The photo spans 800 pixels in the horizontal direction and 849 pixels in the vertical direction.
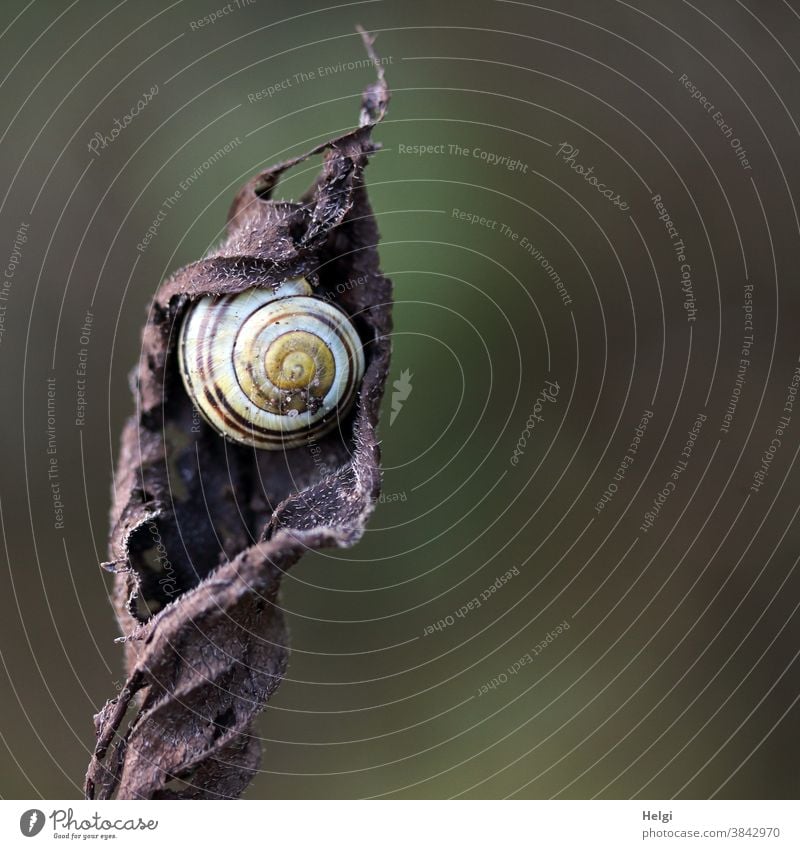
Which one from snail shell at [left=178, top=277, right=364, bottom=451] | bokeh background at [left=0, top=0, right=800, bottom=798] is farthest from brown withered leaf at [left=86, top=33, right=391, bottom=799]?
bokeh background at [left=0, top=0, right=800, bottom=798]

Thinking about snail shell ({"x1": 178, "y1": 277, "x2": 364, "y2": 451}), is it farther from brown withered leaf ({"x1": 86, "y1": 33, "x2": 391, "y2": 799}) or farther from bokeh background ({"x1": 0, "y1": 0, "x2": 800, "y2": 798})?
bokeh background ({"x1": 0, "y1": 0, "x2": 800, "y2": 798})

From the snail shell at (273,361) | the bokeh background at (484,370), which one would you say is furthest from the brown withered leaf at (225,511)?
the bokeh background at (484,370)

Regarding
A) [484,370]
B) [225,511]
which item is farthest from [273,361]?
[484,370]

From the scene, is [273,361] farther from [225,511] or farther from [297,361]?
[225,511]

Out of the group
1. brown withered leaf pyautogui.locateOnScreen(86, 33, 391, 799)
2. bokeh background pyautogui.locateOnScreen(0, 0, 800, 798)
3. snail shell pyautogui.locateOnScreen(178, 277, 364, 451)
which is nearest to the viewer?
brown withered leaf pyautogui.locateOnScreen(86, 33, 391, 799)

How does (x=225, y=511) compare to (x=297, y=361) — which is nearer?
(x=297, y=361)

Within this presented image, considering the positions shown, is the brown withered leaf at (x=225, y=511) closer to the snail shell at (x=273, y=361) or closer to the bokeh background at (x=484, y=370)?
the snail shell at (x=273, y=361)
